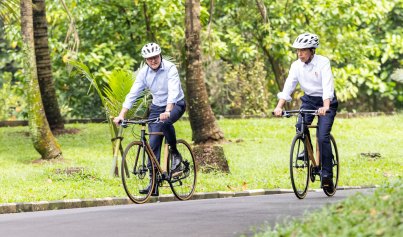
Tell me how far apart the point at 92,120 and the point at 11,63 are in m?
13.1

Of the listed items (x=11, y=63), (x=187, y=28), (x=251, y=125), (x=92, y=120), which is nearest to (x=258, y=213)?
(x=187, y=28)

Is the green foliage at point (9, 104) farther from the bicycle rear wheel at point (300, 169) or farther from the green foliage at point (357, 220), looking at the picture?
the green foliage at point (357, 220)

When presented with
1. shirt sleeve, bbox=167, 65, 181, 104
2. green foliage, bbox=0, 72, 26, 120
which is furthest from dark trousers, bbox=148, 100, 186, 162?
green foliage, bbox=0, 72, 26, 120

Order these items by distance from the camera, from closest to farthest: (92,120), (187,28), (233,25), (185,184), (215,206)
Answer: (215,206), (185,184), (187,28), (92,120), (233,25)

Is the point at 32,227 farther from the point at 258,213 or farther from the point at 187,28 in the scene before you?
the point at 187,28

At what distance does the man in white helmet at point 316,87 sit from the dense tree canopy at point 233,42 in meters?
11.1

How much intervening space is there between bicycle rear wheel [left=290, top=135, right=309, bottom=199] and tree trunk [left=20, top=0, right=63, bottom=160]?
9.04 metres

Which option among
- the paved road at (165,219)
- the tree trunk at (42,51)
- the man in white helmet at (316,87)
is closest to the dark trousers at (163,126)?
the paved road at (165,219)

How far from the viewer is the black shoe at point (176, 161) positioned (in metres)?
14.5

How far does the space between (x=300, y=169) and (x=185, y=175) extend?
1.79m

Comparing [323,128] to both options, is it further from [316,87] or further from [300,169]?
[300,169]

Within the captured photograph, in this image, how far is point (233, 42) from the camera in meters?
30.8

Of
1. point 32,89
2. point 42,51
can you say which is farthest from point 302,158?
point 42,51

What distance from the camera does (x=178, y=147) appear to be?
14.6 meters
